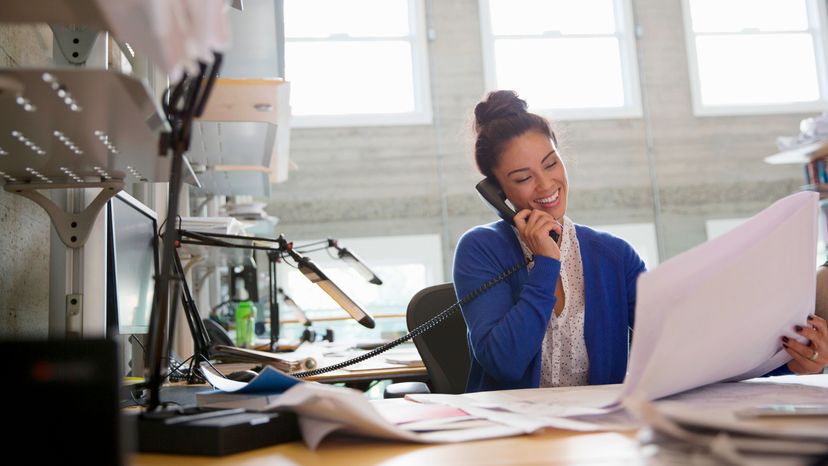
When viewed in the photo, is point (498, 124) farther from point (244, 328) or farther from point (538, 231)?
point (244, 328)

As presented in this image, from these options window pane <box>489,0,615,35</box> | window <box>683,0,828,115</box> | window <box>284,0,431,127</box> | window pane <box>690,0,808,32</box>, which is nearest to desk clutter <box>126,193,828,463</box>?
window <box>284,0,431,127</box>

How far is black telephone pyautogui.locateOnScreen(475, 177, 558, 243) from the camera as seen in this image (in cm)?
152

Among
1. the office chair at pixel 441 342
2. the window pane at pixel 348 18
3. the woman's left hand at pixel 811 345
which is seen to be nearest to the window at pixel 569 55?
the window pane at pixel 348 18

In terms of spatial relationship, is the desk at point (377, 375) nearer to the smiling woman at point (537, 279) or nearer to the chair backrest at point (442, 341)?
the chair backrest at point (442, 341)

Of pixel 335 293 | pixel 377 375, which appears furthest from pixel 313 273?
pixel 377 375

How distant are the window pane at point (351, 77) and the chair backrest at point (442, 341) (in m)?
3.72

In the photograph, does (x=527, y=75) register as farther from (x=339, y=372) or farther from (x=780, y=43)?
(x=339, y=372)

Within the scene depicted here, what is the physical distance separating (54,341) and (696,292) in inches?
20.4

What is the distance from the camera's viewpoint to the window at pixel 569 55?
5.73m

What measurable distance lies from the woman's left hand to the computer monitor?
2.99 feet

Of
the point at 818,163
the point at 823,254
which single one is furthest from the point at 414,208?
the point at 823,254

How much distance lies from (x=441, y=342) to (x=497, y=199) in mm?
640

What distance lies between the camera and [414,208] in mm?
5453

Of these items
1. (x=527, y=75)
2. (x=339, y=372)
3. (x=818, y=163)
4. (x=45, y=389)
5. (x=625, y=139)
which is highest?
(x=527, y=75)
